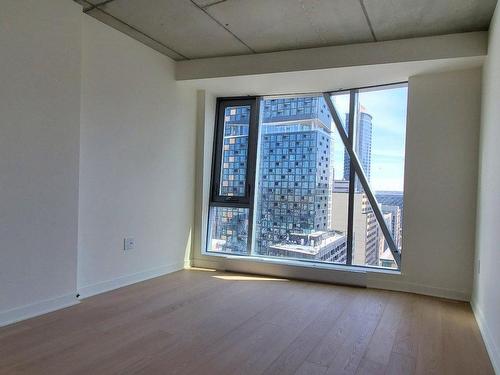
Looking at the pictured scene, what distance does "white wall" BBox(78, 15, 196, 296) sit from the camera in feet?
10.5

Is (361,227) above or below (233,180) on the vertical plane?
below

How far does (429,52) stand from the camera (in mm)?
3252

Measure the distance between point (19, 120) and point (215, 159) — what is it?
2.52 metres

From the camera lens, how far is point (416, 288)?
143 inches

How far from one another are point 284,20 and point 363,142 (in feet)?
5.69

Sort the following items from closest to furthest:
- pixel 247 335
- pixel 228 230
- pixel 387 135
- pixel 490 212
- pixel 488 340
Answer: pixel 488 340, pixel 247 335, pixel 490 212, pixel 387 135, pixel 228 230

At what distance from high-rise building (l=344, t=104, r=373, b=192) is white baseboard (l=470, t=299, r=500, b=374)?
5.47 ft

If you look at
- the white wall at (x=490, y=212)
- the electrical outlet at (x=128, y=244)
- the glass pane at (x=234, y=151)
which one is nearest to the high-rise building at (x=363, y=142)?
the white wall at (x=490, y=212)

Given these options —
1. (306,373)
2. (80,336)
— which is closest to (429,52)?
(306,373)

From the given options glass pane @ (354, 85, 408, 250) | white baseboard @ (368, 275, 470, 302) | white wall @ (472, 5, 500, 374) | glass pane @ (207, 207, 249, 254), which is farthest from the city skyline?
glass pane @ (207, 207, 249, 254)

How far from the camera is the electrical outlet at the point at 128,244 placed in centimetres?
364

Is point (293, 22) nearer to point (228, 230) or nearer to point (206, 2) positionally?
point (206, 2)

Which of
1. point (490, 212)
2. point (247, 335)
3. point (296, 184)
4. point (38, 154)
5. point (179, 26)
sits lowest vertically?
point (247, 335)

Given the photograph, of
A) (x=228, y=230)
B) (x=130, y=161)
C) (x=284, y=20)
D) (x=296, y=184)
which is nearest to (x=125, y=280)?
(x=130, y=161)
